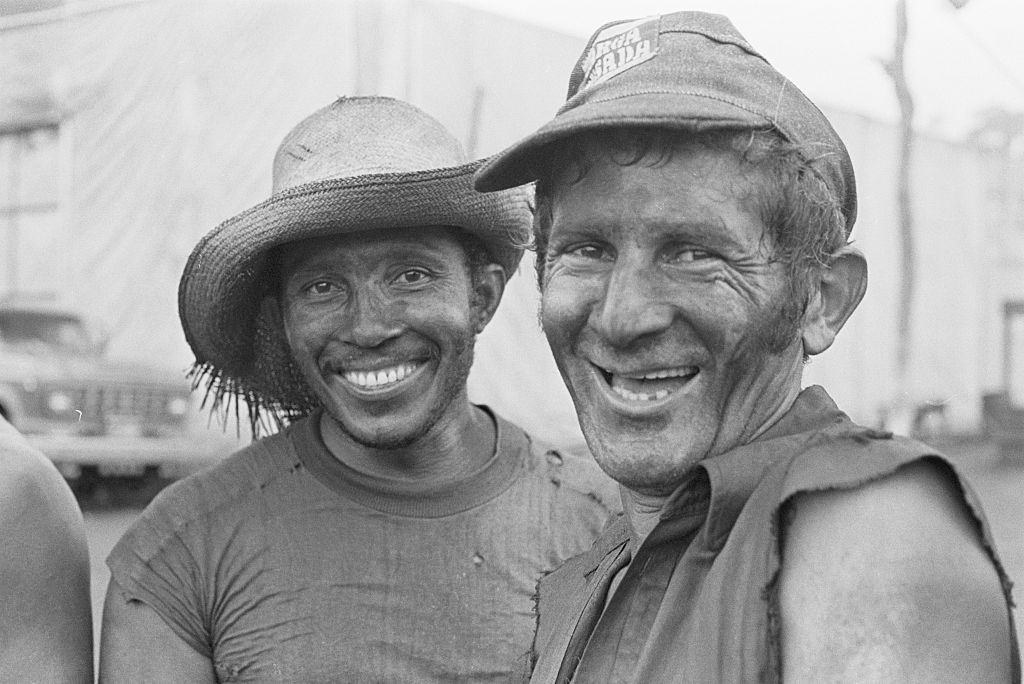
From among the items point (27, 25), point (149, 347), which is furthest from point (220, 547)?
point (27, 25)

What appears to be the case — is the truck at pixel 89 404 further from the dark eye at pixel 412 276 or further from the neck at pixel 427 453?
the dark eye at pixel 412 276

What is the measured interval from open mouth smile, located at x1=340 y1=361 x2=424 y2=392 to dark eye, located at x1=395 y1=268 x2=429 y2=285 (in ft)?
0.53

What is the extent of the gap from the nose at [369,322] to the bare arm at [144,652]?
0.61m

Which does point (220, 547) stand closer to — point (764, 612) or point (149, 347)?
point (764, 612)

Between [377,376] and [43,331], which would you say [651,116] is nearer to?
[377,376]

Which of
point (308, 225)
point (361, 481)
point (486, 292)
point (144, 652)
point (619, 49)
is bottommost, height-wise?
point (144, 652)

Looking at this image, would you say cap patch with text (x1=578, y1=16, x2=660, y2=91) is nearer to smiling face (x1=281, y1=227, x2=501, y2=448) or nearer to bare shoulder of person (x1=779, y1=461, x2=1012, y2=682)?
bare shoulder of person (x1=779, y1=461, x2=1012, y2=682)

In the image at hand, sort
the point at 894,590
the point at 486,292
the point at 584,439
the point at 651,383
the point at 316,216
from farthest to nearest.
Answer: the point at 584,439, the point at 486,292, the point at 316,216, the point at 651,383, the point at 894,590

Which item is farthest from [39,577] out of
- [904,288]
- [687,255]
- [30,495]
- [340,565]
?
[904,288]

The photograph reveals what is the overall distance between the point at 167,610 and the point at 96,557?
492cm

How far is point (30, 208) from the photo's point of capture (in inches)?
373

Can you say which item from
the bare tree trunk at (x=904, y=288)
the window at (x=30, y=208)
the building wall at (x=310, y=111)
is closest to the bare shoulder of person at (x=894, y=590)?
the building wall at (x=310, y=111)

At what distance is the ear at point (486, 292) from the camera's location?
2.69 m

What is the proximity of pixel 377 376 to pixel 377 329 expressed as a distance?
9cm
